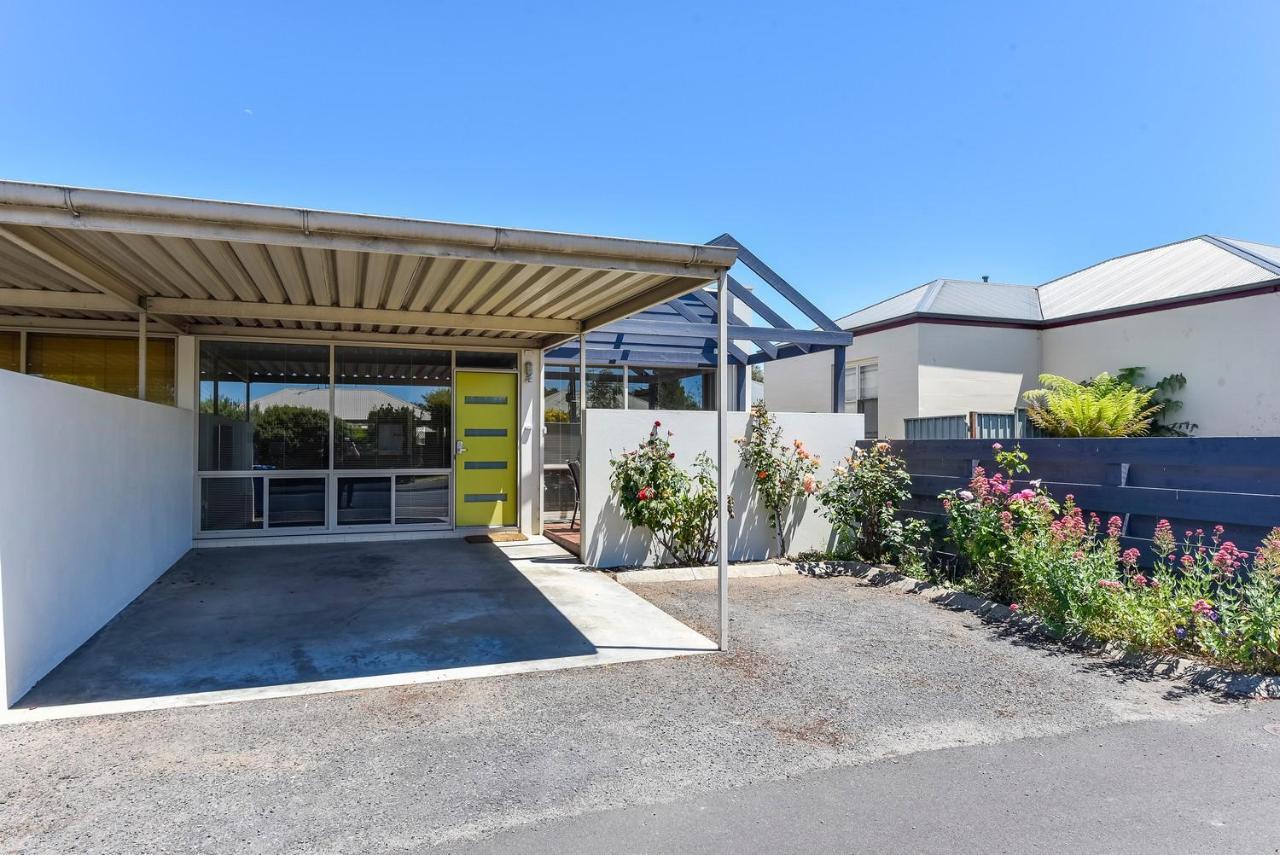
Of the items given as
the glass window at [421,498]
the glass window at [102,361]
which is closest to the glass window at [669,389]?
the glass window at [421,498]

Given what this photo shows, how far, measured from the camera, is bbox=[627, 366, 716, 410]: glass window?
11461 millimetres

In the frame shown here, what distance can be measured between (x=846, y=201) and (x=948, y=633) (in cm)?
1047

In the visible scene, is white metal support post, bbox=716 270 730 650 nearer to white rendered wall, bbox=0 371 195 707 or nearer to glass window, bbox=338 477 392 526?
white rendered wall, bbox=0 371 195 707

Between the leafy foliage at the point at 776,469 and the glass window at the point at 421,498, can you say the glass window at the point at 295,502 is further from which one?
the leafy foliage at the point at 776,469

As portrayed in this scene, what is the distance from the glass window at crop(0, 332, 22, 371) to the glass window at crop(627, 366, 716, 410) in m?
7.42

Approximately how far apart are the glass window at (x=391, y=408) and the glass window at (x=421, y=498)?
0.18 metres

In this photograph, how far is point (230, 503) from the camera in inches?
339

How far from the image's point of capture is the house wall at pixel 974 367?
13039 mm

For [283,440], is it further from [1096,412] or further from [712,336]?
[1096,412]

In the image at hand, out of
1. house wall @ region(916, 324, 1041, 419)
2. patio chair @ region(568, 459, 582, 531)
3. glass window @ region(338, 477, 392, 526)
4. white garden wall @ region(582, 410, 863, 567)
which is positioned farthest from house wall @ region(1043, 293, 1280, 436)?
glass window @ region(338, 477, 392, 526)

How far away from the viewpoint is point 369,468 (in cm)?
905

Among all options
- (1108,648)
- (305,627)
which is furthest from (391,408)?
(1108,648)

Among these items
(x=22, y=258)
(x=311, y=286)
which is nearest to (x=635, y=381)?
(x=311, y=286)

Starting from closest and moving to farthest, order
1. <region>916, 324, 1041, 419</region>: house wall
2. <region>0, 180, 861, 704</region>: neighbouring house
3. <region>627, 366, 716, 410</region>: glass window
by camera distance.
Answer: <region>0, 180, 861, 704</region>: neighbouring house, <region>627, 366, 716, 410</region>: glass window, <region>916, 324, 1041, 419</region>: house wall
